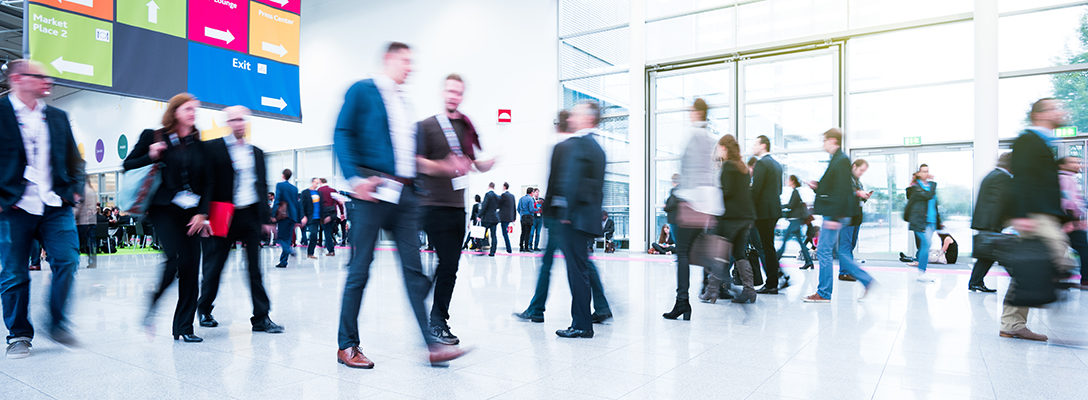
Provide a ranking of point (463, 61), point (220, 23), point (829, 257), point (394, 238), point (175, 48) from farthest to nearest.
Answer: point (463, 61) → point (220, 23) → point (175, 48) → point (829, 257) → point (394, 238)

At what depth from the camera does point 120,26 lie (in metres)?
6.50

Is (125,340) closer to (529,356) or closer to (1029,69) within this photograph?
(529,356)

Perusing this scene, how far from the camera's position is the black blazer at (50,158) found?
2.89 m

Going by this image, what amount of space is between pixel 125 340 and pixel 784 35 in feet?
38.3

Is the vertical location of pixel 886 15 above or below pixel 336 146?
above

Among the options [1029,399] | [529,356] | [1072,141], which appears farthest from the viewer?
[1072,141]

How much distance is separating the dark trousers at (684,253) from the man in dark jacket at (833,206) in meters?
1.48

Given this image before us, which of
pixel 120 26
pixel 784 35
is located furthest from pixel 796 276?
pixel 120 26

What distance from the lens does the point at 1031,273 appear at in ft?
9.79

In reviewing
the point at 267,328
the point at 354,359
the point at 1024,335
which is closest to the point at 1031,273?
the point at 1024,335

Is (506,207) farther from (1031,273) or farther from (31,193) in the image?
(1031,273)

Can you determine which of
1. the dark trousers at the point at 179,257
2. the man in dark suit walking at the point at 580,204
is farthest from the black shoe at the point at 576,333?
the dark trousers at the point at 179,257

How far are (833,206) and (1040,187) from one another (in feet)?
5.67

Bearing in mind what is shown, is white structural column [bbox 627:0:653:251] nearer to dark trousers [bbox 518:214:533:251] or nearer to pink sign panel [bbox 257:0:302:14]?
dark trousers [bbox 518:214:533:251]
